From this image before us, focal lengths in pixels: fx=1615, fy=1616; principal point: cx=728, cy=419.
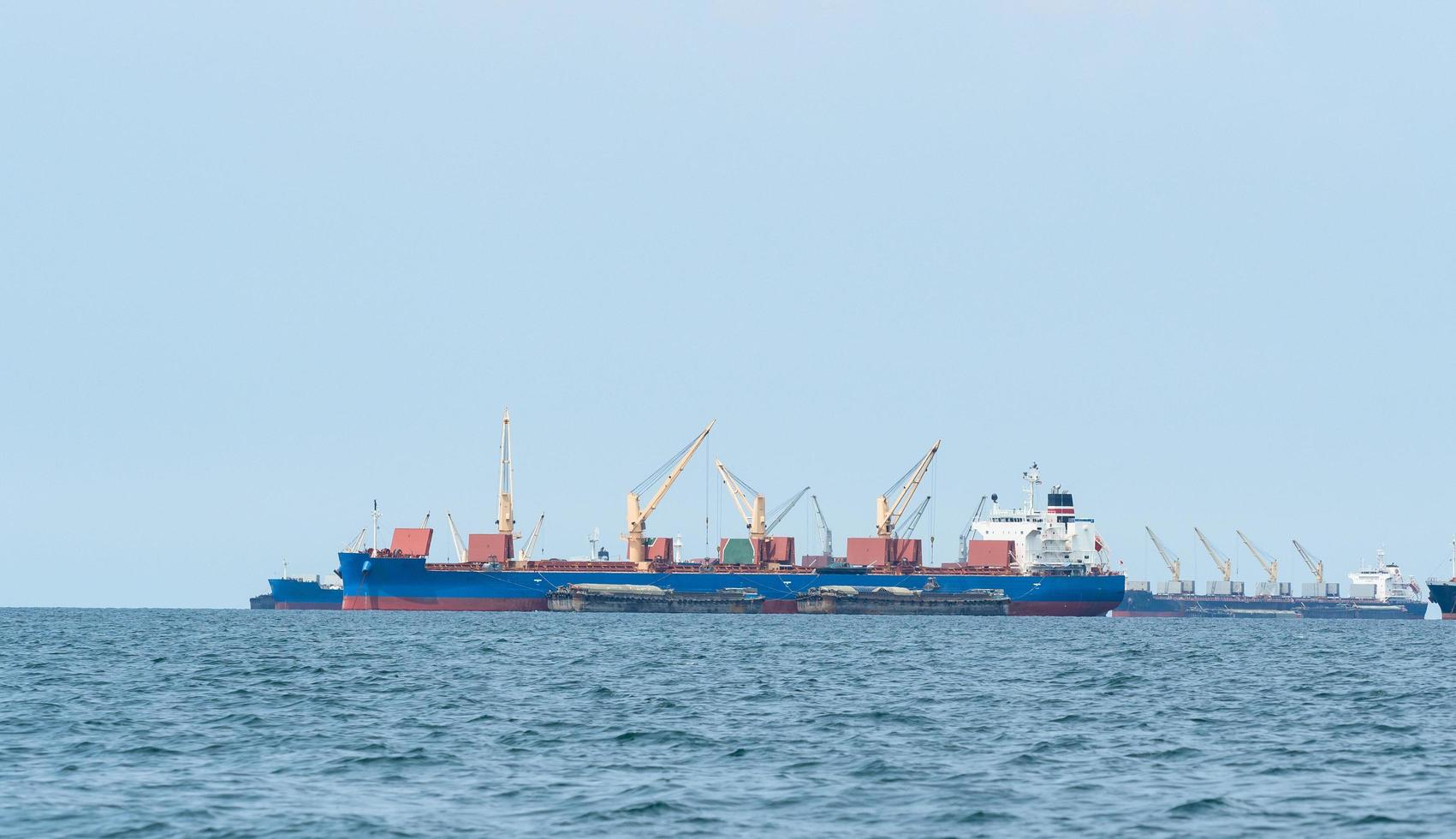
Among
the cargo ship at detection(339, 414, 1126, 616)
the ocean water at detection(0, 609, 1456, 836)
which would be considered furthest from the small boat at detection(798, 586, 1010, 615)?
the ocean water at detection(0, 609, 1456, 836)

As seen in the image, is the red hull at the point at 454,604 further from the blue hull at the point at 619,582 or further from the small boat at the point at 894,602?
the small boat at the point at 894,602

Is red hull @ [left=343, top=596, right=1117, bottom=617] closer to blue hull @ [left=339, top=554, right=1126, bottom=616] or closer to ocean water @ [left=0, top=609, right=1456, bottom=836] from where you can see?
blue hull @ [left=339, top=554, right=1126, bottom=616]

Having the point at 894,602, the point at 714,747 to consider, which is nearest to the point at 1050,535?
the point at 894,602

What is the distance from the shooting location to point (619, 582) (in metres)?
170

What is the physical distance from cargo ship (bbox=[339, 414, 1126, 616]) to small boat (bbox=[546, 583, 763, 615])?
216 cm

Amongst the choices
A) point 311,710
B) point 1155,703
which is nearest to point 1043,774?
point 1155,703

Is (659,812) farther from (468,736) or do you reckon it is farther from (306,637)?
(306,637)

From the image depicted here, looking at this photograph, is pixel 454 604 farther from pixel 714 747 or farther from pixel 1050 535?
pixel 714 747

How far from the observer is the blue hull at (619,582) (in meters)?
167

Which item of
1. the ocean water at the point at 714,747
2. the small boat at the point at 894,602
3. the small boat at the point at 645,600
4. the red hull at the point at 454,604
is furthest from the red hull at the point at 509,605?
the ocean water at the point at 714,747

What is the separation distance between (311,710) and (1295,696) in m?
33.6

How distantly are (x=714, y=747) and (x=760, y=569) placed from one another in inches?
5382

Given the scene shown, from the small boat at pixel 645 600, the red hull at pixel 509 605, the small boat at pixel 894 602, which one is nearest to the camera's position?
the small boat at pixel 645 600

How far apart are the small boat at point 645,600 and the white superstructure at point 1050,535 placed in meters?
32.4
